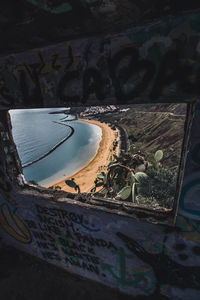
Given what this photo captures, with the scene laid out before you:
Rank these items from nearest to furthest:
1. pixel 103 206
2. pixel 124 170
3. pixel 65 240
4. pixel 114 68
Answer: pixel 114 68
pixel 103 206
pixel 65 240
pixel 124 170

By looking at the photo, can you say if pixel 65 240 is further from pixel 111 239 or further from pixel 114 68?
pixel 114 68

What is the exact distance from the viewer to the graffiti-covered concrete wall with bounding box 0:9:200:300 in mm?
1185

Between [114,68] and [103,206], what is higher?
[114,68]

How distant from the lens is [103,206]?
203 cm

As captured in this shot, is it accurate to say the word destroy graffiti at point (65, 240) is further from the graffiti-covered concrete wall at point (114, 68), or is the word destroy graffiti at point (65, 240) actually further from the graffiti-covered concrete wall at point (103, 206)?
the graffiti-covered concrete wall at point (114, 68)

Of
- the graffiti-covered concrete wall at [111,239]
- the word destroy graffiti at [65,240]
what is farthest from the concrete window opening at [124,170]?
the word destroy graffiti at [65,240]

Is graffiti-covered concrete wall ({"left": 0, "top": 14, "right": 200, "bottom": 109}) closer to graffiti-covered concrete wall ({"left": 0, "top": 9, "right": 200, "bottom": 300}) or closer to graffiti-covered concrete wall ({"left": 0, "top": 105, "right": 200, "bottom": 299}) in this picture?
graffiti-covered concrete wall ({"left": 0, "top": 9, "right": 200, "bottom": 300})

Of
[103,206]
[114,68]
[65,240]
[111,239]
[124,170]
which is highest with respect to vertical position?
[114,68]

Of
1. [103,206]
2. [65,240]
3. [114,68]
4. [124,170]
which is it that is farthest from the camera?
[124,170]

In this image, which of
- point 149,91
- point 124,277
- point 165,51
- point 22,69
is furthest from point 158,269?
point 22,69

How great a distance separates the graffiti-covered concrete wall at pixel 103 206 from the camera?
3.89ft

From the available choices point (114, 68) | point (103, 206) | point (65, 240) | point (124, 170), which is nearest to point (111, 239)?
point (103, 206)

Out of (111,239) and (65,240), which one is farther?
(65,240)

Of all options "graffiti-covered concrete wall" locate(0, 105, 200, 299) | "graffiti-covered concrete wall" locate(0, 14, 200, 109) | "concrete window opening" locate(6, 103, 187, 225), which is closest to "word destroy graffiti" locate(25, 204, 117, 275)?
"graffiti-covered concrete wall" locate(0, 105, 200, 299)
